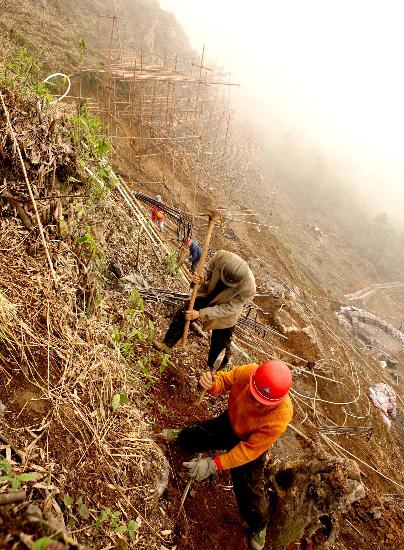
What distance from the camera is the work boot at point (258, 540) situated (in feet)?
9.26

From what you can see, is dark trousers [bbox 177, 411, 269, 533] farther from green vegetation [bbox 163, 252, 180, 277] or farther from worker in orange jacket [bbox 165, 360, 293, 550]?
green vegetation [bbox 163, 252, 180, 277]

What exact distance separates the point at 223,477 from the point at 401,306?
25730 millimetres

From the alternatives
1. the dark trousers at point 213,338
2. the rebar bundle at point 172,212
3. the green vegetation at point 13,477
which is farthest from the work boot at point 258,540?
the rebar bundle at point 172,212

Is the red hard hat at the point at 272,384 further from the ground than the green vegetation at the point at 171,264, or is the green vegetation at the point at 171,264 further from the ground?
the red hard hat at the point at 272,384

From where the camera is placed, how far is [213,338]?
13.6ft

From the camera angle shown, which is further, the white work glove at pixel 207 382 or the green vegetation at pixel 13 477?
the white work glove at pixel 207 382

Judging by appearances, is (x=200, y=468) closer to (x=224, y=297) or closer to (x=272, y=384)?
(x=272, y=384)

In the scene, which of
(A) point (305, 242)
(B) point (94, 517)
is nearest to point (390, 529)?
(B) point (94, 517)

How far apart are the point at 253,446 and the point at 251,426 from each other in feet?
0.45

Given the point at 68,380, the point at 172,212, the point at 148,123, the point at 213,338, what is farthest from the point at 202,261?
the point at 148,123

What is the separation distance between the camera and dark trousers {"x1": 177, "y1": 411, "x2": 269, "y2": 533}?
109 inches

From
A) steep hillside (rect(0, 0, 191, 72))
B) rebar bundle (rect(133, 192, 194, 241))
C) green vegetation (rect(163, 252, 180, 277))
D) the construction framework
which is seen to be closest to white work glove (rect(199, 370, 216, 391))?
green vegetation (rect(163, 252, 180, 277))

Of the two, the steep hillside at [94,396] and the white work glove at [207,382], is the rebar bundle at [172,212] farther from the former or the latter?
the white work glove at [207,382]

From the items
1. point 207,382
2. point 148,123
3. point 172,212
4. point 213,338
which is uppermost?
point 207,382
